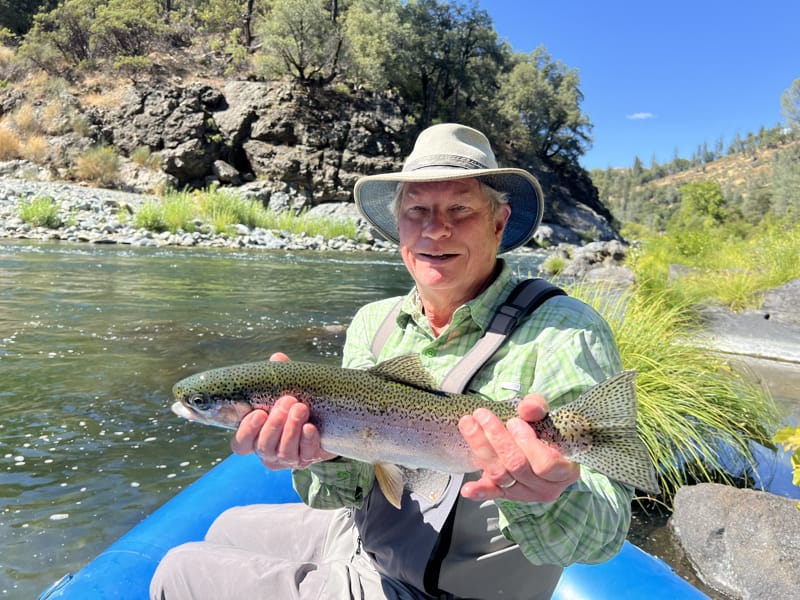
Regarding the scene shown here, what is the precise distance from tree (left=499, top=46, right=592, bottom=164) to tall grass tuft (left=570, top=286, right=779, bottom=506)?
57.4 meters

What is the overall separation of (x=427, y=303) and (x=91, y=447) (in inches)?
179

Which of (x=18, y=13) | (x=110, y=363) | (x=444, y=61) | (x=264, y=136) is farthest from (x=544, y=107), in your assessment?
(x=110, y=363)

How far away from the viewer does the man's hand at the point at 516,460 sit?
1.66 meters

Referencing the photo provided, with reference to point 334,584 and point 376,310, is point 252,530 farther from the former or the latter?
point 376,310

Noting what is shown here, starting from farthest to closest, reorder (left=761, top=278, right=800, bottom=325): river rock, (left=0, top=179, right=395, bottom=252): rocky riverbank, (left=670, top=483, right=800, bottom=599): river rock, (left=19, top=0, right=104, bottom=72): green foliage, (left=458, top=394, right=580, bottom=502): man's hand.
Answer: (left=19, top=0, right=104, bottom=72): green foliage → (left=0, top=179, right=395, bottom=252): rocky riverbank → (left=761, top=278, right=800, bottom=325): river rock → (left=670, top=483, right=800, bottom=599): river rock → (left=458, top=394, right=580, bottom=502): man's hand

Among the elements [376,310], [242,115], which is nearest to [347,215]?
[242,115]

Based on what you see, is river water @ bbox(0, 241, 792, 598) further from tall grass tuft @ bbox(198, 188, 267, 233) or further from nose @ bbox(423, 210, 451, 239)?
tall grass tuft @ bbox(198, 188, 267, 233)

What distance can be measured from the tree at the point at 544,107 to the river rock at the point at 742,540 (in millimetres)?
59199

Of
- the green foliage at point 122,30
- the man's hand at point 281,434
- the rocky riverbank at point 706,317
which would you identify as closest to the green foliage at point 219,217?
the rocky riverbank at point 706,317

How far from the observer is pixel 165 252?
20.7 metres

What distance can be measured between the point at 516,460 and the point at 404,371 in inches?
25.1

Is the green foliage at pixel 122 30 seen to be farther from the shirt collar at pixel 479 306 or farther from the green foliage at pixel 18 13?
the shirt collar at pixel 479 306

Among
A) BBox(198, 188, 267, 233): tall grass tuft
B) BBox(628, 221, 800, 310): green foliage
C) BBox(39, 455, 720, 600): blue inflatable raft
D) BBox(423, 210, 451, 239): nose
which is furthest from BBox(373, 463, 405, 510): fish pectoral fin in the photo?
BBox(198, 188, 267, 233): tall grass tuft

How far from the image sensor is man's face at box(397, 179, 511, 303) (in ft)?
8.38
